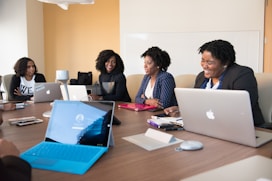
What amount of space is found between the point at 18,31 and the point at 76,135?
4.47 m

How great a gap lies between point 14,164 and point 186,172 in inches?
22.5

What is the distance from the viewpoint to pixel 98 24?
512cm

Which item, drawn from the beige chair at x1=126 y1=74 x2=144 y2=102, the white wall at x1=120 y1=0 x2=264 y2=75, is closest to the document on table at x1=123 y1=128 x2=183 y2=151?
the beige chair at x1=126 y1=74 x2=144 y2=102

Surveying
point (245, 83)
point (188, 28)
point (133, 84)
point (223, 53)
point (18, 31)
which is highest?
point (18, 31)

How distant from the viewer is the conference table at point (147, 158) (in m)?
1.02

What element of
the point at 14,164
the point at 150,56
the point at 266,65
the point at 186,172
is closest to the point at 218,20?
the point at 266,65

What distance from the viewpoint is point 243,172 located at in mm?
1008

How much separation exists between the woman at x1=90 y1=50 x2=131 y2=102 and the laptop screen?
1.76 meters

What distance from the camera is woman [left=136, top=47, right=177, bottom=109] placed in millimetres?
2623

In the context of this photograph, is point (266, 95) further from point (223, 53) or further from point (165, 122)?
point (165, 122)

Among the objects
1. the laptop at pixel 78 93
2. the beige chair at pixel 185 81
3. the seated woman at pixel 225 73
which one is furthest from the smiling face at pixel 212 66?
the laptop at pixel 78 93

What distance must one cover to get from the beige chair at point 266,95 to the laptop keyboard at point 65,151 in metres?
1.52

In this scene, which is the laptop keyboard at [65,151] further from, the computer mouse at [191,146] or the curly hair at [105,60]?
the curly hair at [105,60]

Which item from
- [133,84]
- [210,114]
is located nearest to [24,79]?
[133,84]
